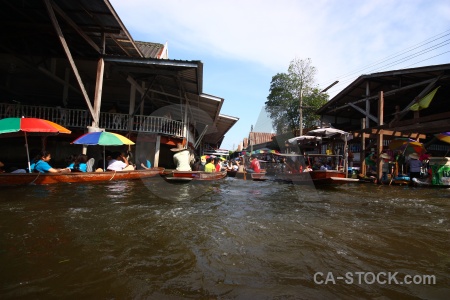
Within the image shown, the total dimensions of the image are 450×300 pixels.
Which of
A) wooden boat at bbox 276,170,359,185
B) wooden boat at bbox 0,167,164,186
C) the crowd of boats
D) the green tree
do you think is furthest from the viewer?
the green tree

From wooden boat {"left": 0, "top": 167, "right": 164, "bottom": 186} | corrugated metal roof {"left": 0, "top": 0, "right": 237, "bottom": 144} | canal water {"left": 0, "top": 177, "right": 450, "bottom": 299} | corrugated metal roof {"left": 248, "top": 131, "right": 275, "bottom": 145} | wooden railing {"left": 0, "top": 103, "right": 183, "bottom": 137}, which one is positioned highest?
corrugated metal roof {"left": 0, "top": 0, "right": 237, "bottom": 144}

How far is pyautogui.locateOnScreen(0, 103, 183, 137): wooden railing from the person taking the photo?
10.4m

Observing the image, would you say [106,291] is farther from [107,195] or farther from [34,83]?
[34,83]

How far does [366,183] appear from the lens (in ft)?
36.0

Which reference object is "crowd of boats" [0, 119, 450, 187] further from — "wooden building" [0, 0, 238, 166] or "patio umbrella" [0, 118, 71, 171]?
"wooden building" [0, 0, 238, 166]

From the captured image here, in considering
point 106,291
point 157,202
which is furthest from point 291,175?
point 106,291

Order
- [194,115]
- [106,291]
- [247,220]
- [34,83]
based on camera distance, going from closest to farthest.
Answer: [106,291] < [247,220] < [34,83] < [194,115]

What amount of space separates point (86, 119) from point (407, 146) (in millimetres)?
12703

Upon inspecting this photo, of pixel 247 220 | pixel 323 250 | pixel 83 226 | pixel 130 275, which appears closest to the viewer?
pixel 130 275

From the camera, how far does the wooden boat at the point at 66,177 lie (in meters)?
6.49

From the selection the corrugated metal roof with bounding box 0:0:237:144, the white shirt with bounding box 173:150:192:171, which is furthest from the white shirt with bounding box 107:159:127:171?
the corrugated metal roof with bounding box 0:0:237:144

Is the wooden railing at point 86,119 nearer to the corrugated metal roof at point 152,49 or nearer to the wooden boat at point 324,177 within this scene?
the corrugated metal roof at point 152,49

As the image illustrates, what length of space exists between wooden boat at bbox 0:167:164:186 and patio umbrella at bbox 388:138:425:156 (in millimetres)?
9753

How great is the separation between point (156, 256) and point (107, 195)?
3922mm
